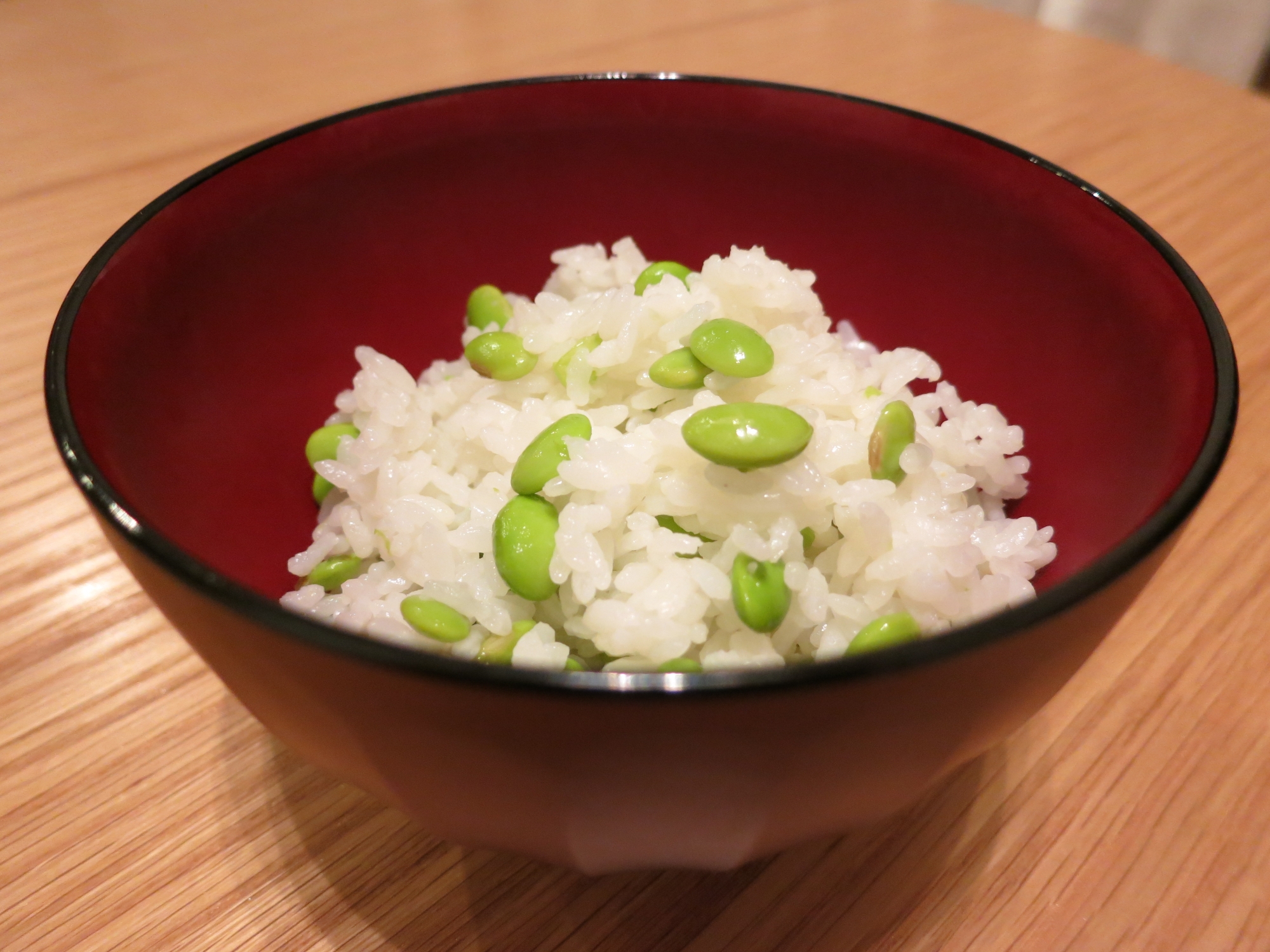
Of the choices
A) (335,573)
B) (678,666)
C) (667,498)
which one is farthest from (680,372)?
(335,573)

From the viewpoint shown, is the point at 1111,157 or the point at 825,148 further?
the point at 1111,157

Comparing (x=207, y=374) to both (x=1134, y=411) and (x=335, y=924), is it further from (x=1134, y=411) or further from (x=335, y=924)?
(x=1134, y=411)

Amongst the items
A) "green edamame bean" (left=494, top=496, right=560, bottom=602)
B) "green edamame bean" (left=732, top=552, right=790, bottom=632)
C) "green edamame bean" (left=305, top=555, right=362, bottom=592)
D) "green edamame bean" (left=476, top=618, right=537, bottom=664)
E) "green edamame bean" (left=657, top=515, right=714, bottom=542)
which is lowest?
"green edamame bean" (left=305, top=555, right=362, bottom=592)

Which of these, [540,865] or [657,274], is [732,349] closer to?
[657,274]

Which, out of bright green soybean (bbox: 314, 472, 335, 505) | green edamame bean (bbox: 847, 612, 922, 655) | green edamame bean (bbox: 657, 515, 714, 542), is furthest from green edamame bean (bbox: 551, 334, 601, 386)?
green edamame bean (bbox: 847, 612, 922, 655)

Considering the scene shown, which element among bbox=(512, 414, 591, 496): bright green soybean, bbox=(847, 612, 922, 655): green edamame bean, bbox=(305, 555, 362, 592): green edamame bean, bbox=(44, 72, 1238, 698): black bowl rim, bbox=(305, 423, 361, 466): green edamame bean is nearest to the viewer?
bbox=(44, 72, 1238, 698): black bowl rim

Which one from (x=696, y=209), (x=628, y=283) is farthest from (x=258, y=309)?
(x=696, y=209)

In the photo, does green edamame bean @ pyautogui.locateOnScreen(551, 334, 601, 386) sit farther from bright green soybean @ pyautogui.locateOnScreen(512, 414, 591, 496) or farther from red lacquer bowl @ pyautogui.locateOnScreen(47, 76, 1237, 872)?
red lacquer bowl @ pyautogui.locateOnScreen(47, 76, 1237, 872)
